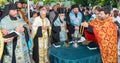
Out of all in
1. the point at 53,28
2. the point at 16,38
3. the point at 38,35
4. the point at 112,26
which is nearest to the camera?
the point at 112,26

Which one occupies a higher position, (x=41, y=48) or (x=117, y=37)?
(x=117, y=37)

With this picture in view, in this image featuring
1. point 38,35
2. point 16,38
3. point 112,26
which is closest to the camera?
point 112,26

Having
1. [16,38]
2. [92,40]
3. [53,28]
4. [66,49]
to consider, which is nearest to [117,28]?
[92,40]

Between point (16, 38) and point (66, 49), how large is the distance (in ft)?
3.41

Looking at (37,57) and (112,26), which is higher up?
(112,26)

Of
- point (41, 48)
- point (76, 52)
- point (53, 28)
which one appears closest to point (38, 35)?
point (41, 48)

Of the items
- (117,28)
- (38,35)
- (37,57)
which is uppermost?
(117,28)

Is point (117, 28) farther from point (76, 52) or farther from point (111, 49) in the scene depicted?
point (76, 52)

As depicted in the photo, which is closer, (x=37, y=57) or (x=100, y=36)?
(x=100, y=36)

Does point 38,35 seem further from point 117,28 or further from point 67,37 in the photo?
point 117,28

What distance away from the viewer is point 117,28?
6.55 metres

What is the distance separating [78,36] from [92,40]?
12.5 inches

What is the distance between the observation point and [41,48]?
8016mm

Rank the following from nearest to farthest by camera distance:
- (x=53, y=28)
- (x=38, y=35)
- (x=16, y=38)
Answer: (x=16, y=38) → (x=38, y=35) → (x=53, y=28)
